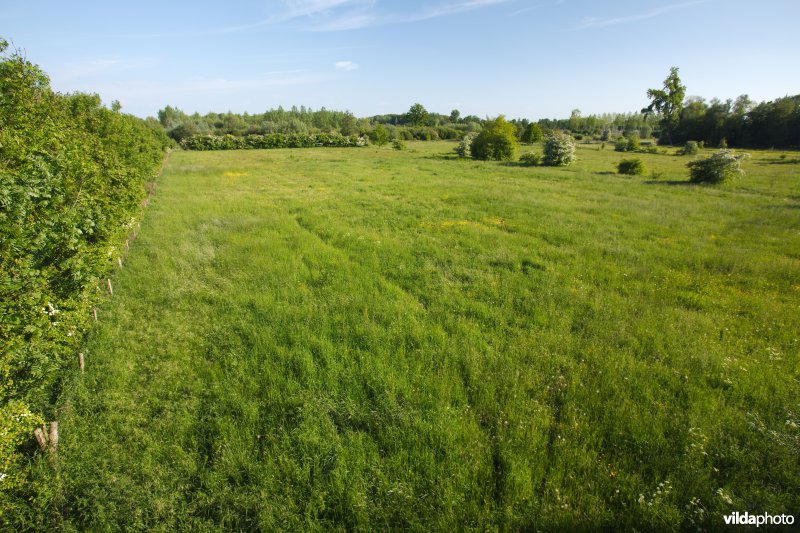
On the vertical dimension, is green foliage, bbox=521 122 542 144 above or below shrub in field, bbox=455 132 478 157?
above

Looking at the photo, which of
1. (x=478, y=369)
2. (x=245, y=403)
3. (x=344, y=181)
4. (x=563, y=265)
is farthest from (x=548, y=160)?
(x=245, y=403)

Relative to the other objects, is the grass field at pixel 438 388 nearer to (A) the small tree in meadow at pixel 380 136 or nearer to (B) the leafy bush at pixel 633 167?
(B) the leafy bush at pixel 633 167

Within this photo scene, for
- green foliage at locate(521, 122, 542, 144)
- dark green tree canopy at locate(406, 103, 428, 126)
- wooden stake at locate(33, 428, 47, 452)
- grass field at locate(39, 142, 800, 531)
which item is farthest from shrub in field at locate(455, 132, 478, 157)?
dark green tree canopy at locate(406, 103, 428, 126)

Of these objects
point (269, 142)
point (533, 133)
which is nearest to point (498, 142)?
point (533, 133)

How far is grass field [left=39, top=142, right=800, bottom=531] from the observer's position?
161 inches

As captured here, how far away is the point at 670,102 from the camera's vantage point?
76875mm

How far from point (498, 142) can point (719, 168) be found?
24216 mm

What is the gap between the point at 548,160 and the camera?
38.6 m

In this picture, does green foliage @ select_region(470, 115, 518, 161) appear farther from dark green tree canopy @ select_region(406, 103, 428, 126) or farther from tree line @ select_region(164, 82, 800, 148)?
dark green tree canopy @ select_region(406, 103, 428, 126)

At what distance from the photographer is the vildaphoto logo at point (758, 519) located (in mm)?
3695

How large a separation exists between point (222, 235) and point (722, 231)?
2160cm

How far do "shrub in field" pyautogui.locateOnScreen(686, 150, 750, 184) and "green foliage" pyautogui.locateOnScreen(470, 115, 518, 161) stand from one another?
21.8 metres

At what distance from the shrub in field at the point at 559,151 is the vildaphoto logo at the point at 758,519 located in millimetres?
39296

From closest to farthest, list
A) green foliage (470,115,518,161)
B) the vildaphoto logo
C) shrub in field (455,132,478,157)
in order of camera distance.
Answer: the vildaphoto logo < green foliage (470,115,518,161) < shrub in field (455,132,478,157)
